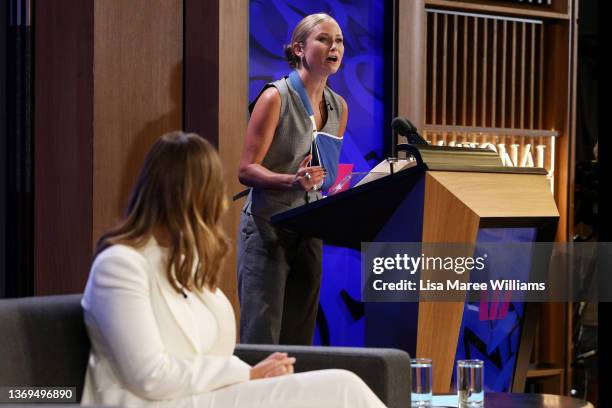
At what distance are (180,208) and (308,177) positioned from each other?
1283 mm

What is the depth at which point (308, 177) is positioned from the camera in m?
3.21

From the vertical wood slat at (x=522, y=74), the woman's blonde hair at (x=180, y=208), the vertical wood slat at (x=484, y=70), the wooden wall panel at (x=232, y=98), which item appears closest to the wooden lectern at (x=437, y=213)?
the woman's blonde hair at (x=180, y=208)

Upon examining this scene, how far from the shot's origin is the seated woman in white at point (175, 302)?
189 centimetres

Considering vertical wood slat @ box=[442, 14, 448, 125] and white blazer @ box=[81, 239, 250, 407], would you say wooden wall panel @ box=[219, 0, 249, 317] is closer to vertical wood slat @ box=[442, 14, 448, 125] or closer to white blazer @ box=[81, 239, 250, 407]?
vertical wood slat @ box=[442, 14, 448, 125]

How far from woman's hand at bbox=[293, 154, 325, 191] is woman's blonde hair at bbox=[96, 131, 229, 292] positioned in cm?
120

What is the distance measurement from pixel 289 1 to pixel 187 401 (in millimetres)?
2742

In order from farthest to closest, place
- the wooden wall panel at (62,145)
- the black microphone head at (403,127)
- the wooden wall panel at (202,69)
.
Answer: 1. the wooden wall panel at (202,69)
2. the wooden wall panel at (62,145)
3. the black microphone head at (403,127)

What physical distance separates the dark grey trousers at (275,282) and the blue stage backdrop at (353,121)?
3.28 feet

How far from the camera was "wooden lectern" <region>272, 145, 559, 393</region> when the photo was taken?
2.65 metres

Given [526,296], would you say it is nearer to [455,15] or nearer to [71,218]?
[71,218]

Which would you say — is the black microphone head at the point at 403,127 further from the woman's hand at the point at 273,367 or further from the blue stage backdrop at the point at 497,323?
the woman's hand at the point at 273,367

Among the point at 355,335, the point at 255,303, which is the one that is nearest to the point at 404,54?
the point at 355,335

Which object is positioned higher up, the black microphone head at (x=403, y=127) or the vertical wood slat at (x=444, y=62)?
the vertical wood slat at (x=444, y=62)

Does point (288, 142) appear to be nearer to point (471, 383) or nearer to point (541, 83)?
point (471, 383)
